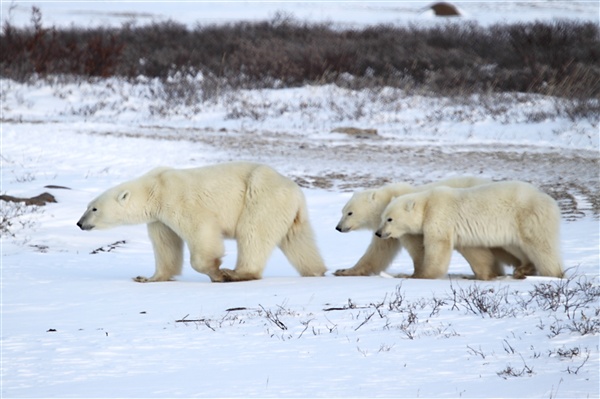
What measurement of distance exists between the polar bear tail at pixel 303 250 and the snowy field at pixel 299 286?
0.22 m

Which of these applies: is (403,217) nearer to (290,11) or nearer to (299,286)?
(299,286)

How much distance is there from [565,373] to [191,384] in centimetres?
146

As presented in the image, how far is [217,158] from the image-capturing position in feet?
42.2

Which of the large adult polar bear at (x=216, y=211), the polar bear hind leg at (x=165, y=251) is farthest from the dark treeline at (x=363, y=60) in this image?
the polar bear hind leg at (x=165, y=251)

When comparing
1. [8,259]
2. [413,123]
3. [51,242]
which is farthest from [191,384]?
[413,123]

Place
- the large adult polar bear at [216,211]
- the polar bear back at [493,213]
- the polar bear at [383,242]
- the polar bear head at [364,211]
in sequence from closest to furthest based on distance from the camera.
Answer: the polar bear back at [493,213]
the large adult polar bear at [216,211]
the polar bear at [383,242]
the polar bear head at [364,211]

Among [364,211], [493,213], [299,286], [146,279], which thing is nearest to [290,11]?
[364,211]

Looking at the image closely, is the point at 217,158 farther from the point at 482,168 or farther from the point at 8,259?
the point at 8,259

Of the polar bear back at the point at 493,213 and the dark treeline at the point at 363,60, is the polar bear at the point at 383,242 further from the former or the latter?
the dark treeline at the point at 363,60

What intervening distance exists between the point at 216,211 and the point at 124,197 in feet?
2.35

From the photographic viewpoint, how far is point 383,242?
7016 mm

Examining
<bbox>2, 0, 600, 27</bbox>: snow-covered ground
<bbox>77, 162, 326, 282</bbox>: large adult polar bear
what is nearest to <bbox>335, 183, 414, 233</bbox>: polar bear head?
<bbox>77, 162, 326, 282</bbox>: large adult polar bear

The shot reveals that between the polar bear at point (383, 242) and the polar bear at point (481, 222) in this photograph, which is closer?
the polar bear at point (481, 222)

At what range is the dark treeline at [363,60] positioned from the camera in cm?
1969
